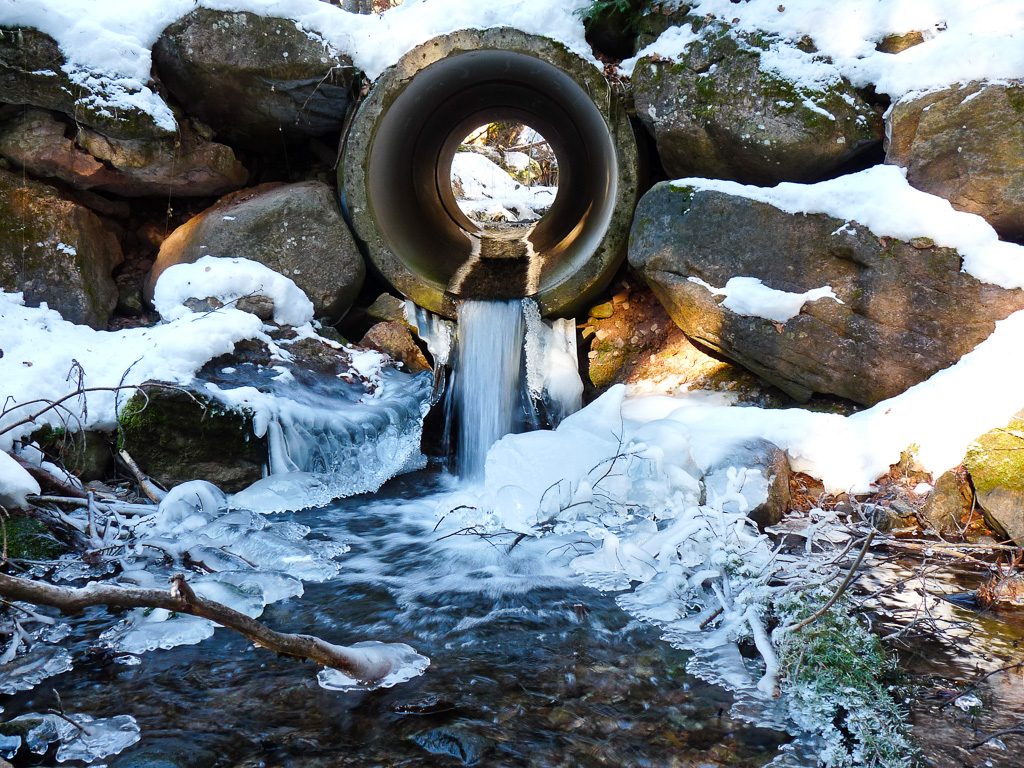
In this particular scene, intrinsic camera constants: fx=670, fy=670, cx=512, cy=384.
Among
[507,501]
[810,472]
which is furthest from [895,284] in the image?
[507,501]

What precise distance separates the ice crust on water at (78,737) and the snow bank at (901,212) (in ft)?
15.5

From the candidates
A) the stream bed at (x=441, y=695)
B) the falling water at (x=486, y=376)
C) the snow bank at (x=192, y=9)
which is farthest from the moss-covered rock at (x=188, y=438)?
the snow bank at (x=192, y=9)

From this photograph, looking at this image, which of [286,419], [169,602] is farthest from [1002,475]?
[286,419]

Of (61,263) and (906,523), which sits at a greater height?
(61,263)

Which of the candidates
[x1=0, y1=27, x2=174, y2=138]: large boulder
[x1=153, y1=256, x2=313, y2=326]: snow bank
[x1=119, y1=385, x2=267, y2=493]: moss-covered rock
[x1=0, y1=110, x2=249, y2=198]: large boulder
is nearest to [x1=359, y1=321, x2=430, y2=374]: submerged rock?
[x1=153, y1=256, x2=313, y2=326]: snow bank

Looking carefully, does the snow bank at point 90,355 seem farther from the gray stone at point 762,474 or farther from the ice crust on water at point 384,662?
the gray stone at point 762,474

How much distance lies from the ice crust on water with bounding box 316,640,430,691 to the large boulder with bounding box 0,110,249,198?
4.97 m

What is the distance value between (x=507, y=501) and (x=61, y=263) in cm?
435

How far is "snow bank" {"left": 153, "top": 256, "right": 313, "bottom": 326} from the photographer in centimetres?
562

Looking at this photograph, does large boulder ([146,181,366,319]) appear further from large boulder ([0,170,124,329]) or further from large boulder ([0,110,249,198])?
large boulder ([0,170,124,329])

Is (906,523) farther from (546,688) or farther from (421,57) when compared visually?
(421,57)

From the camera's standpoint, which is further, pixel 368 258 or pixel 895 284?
pixel 368 258

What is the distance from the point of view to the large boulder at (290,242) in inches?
236

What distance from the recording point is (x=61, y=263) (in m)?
5.57
